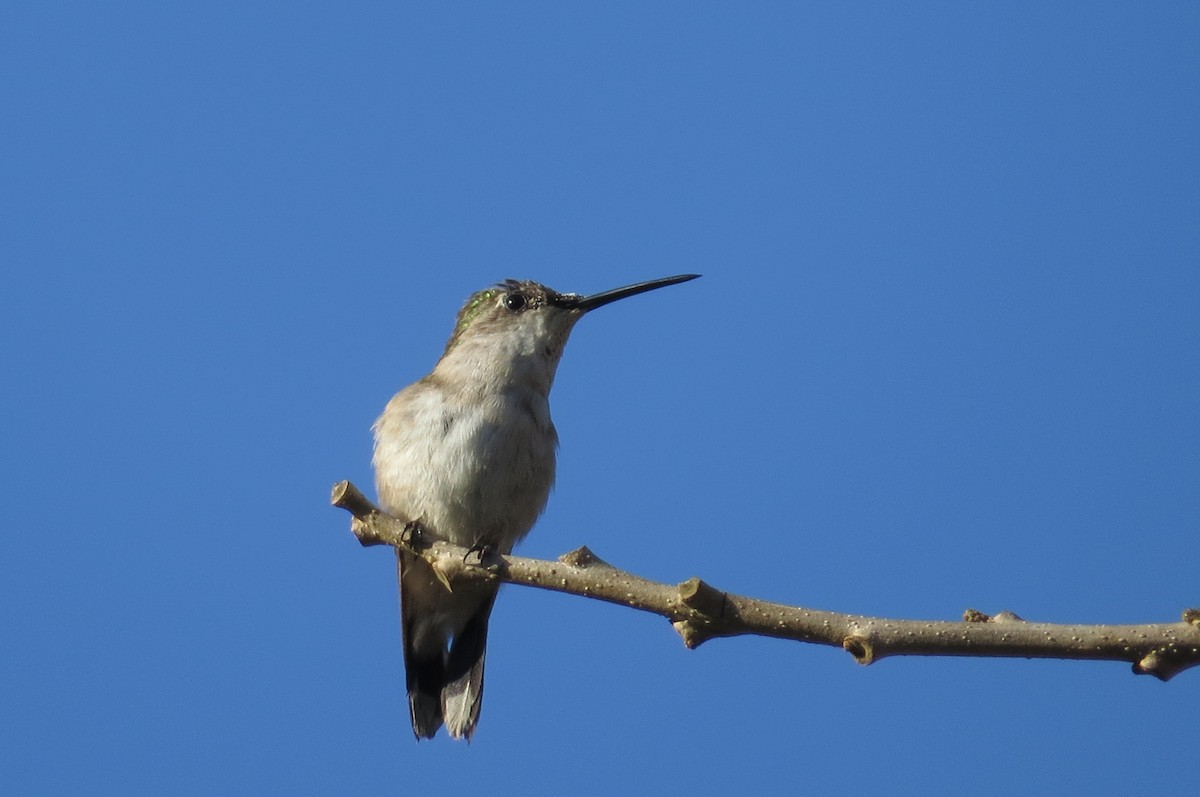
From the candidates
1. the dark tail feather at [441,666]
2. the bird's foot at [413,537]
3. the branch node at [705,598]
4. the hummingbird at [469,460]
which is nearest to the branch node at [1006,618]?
the branch node at [705,598]

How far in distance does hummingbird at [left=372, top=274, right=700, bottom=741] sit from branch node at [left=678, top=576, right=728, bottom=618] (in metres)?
2.83

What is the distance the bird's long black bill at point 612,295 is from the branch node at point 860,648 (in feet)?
15.7

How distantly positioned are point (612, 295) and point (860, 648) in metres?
4.83

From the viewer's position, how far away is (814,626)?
353 centimetres

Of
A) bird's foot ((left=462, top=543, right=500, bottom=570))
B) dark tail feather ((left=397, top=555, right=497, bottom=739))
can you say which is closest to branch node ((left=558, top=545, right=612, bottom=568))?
bird's foot ((left=462, top=543, right=500, bottom=570))

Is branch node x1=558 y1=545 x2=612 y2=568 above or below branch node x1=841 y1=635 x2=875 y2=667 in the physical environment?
above

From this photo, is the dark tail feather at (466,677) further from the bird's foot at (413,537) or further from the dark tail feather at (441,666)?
the bird's foot at (413,537)

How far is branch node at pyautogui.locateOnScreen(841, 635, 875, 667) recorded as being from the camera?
3406mm

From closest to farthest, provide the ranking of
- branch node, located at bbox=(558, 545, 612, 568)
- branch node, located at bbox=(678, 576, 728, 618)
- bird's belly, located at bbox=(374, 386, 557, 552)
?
branch node, located at bbox=(678, 576, 728, 618), branch node, located at bbox=(558, 545, 612, 568), bird's belly, located at bbox=(374, 386, 557, 552)

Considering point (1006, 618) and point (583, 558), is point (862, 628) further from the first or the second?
point (583, 558)

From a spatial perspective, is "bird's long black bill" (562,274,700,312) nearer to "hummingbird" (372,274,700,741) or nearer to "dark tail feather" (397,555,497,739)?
"hummingbird" (372,274,700,741)

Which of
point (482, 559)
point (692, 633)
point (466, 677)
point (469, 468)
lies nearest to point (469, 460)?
point (469, 468)

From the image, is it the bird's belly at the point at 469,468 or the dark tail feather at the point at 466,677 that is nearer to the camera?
the bird's belly at the point at 469,468

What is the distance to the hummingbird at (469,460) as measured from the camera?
6.98 m
